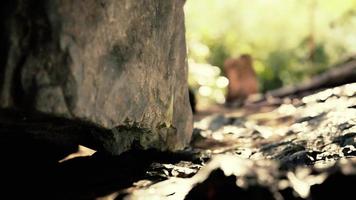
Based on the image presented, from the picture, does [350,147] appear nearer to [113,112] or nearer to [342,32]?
[113,112]

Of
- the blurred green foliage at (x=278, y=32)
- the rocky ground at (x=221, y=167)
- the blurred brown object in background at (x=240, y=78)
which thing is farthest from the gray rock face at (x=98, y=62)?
the blurred green foliage at (x=278, y=32)

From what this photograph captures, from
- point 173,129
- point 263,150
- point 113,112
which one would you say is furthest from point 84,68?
point 263,150

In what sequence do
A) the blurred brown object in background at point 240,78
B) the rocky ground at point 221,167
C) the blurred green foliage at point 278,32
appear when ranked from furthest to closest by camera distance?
the blurred green foliage at point 278,32 < the blurred brown object in background at point 240,78 < the rocky ground at point 221,167

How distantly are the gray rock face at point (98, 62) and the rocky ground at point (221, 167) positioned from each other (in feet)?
1.72

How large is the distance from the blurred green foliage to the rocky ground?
55.6 ft

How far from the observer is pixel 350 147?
5551 millimetres

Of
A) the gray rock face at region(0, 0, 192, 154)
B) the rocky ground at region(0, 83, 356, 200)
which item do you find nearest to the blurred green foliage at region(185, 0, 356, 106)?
the rocky ground at region(0, 83, 356, 200)

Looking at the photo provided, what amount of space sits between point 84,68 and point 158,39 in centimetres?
149

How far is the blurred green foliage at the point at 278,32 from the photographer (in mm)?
25484

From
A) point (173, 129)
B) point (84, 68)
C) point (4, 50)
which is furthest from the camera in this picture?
point (173, 129)

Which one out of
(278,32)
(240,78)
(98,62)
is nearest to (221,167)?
(98,62)

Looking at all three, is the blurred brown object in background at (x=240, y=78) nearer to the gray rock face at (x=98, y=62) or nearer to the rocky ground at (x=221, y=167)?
the rocky ground at (x=221, y=167)

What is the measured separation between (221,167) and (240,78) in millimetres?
13942

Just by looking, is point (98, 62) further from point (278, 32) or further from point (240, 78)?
point (278, 32)
